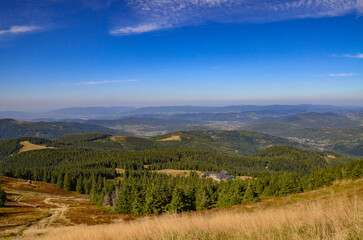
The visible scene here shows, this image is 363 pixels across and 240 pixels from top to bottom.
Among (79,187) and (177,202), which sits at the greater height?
(177,202)

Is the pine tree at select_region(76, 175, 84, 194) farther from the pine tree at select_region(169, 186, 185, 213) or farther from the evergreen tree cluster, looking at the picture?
the pine tree at select_region(169, 186, 185, 213)

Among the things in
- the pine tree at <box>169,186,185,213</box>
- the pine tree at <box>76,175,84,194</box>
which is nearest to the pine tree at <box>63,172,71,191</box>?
the pine tree at <box>76,175,84,194</box>

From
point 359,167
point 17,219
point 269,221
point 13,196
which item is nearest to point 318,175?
point 359,167

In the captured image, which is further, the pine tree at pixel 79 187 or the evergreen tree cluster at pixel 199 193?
the pine tree at pixel 79 187

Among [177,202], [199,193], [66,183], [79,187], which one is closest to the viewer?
[177,202]

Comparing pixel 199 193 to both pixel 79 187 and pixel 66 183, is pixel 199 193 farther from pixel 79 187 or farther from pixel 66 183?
pixel 66 183

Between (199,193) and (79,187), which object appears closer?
(199,193)

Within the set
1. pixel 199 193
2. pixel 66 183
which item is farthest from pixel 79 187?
pixel 199 193

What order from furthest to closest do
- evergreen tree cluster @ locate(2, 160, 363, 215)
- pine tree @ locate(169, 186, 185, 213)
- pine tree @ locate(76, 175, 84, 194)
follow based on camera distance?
pine tree @ locate(76, 175, 84, 194)
evergreen tree cluster @ locate(2, 160, 363, 215)
pine tree @ locate(169, 186, 185, 213)

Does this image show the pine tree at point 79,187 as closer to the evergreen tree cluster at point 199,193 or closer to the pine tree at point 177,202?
the evergreen tree cluster at point 199,193

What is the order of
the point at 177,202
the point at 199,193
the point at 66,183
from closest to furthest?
the point at 177,202
the point at 199,193
the point at 66,183

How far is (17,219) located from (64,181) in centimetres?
7048

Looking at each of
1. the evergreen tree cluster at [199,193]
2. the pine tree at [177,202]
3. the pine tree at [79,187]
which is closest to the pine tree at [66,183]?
the pine tree at [79,187]

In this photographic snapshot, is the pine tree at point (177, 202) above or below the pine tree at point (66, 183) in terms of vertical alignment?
above
